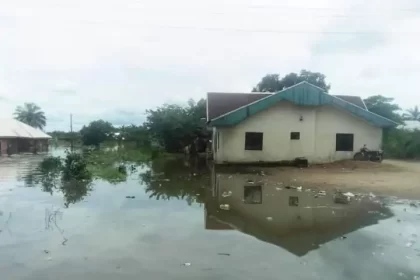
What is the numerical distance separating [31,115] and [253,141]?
58406 millimetres

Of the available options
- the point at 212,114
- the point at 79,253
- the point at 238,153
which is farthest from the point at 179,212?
the point at 212,114

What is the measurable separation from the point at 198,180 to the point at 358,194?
619 cm

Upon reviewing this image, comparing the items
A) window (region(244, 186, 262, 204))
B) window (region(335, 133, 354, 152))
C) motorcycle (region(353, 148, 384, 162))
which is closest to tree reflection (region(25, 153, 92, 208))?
window (region(244, 186, 262, 204))

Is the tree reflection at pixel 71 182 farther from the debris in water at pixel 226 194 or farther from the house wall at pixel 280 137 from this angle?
the house wall at pixel 280 137

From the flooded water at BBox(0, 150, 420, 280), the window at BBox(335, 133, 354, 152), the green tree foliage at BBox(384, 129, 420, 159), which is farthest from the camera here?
the green tree foliage at BBox(384, 129, 420, 159)

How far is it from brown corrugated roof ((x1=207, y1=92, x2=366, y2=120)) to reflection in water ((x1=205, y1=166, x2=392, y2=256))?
41.1 feet

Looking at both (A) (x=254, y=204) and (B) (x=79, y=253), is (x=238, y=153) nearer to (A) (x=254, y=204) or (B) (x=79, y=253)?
(A) (x=254, y=204)

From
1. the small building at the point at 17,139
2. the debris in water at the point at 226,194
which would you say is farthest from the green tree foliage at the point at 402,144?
the small building at the point at 17,139

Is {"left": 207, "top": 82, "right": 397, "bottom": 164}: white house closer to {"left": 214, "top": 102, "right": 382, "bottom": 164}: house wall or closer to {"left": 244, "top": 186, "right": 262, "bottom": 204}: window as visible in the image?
{"left": 214, "top": 102, "right": 382, "bottom": 164}: house wall

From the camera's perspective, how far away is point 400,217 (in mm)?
7973

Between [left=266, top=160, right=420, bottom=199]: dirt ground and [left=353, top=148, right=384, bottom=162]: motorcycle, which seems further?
[left=353, top=148, right=384, bottom=162]: motorcycle

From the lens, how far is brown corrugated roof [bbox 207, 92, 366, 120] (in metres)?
24.3

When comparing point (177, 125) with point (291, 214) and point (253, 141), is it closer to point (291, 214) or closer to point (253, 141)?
point (253, 141)

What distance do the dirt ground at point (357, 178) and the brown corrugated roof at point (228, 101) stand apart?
24.5ft
